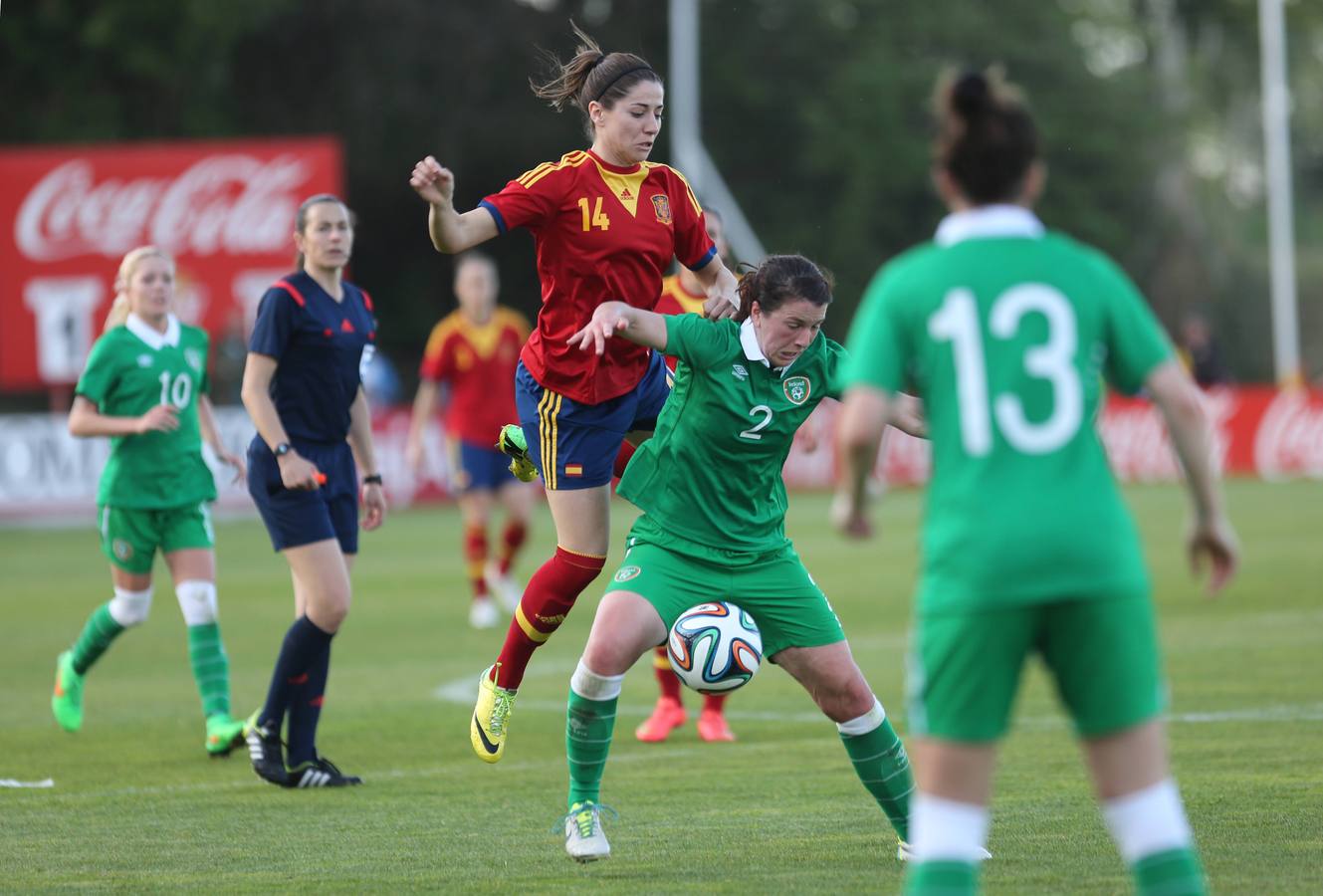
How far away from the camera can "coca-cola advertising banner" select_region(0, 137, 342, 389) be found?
2745 cm

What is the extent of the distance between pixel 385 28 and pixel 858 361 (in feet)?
127

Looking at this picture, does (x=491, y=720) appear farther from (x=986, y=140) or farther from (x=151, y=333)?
(x=986, y=140)

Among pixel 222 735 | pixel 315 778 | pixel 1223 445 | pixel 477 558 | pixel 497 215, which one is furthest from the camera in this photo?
pixel 1223 445

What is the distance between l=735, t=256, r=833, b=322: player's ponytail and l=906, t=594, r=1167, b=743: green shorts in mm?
2039

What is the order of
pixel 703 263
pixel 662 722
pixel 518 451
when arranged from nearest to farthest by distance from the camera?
1. pixel 703 263
2. pixel 518 451
3. pixel 662 722

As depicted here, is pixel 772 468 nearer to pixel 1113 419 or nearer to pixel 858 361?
pixel 858 361

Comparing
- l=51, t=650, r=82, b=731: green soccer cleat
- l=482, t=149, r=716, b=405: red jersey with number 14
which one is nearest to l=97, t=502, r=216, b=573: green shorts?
l=51, t=650, r=82, b=731: green soccer cleat

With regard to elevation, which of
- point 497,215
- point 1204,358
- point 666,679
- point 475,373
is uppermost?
point 497,215

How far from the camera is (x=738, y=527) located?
6.22 m

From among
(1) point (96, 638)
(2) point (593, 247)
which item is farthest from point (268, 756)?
(2) point (593, 247)

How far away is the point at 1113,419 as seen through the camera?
31.6 m

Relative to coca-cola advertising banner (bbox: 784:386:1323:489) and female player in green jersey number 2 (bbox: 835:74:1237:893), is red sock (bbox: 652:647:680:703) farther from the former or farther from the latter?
coca-cola advertising banner (bbox: 784:386:1323:489)

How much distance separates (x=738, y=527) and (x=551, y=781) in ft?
7.47

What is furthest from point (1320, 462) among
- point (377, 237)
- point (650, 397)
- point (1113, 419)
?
point (650, 397)
